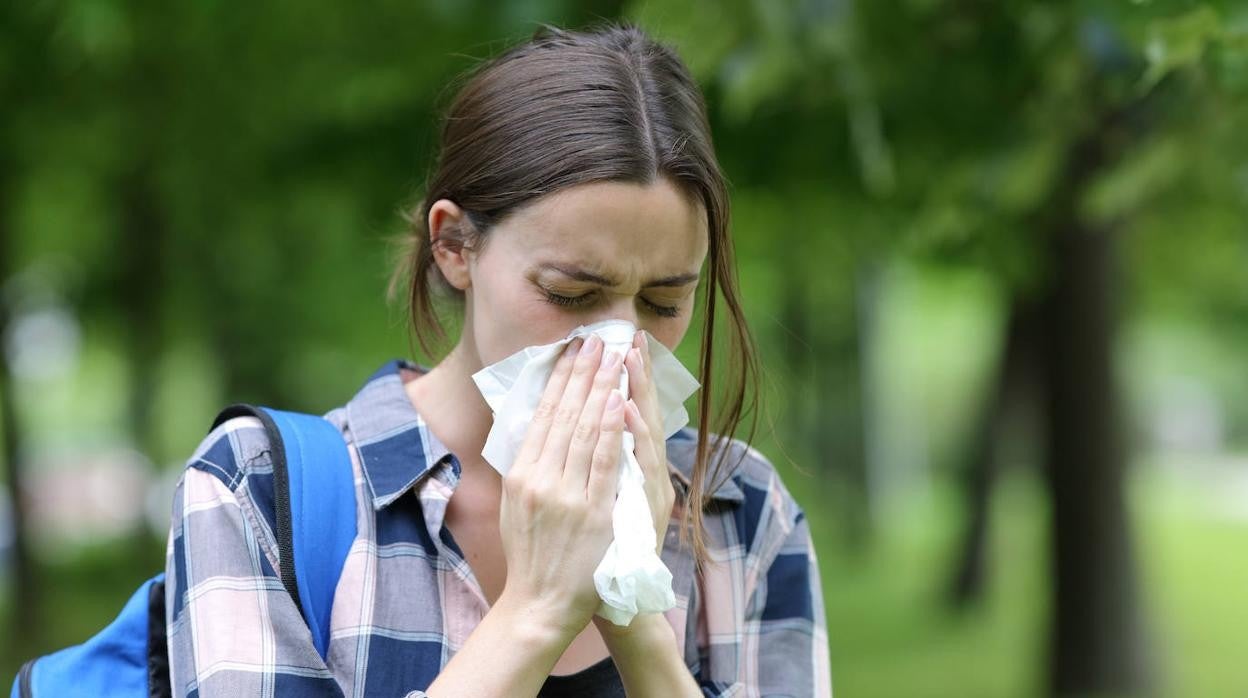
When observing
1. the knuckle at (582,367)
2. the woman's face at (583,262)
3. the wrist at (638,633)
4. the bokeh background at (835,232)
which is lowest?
the wrist at (638,633)

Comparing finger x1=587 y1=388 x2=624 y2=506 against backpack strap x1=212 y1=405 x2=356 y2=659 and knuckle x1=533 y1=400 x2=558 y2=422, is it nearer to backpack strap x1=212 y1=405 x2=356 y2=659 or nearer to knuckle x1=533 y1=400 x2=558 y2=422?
knuckle x1=533 y1=400 x2=558 y2=422

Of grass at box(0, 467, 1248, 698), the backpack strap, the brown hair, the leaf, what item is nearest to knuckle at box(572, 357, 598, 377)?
the brown hair

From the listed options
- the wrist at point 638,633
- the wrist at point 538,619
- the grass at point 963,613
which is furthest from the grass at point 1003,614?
the wrist at point 538,619

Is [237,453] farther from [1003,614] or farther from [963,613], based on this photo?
[1003,614]

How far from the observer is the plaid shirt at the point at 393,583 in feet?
5.71

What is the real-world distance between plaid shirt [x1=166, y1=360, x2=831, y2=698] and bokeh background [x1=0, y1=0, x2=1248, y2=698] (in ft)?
1.02

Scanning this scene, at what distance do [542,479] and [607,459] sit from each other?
89 mm

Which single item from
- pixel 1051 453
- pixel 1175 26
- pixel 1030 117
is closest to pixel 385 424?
pixel 1175 26

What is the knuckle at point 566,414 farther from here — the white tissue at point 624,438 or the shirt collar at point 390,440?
the shirt collar at point 390,440

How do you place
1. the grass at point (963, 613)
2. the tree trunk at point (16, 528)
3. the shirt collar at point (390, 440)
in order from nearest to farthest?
the shirt collar at point (390, 440), the grass at point (963, 613), the tree trunk at point (16, 528)

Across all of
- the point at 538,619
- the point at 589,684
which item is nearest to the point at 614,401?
the point at 538,619

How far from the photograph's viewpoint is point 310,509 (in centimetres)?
183

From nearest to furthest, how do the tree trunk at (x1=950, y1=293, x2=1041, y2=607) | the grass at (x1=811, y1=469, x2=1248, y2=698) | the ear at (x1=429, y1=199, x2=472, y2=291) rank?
the ear at (x1=429, y1=199, x2=472, y2=291)
the grass at (x1=811, y1=469, x2=1248, y2=698)
the tree trunk at (x1=950, y1=293, x2=1041, y2=607)

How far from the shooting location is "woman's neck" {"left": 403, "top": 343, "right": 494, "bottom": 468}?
2104mm
